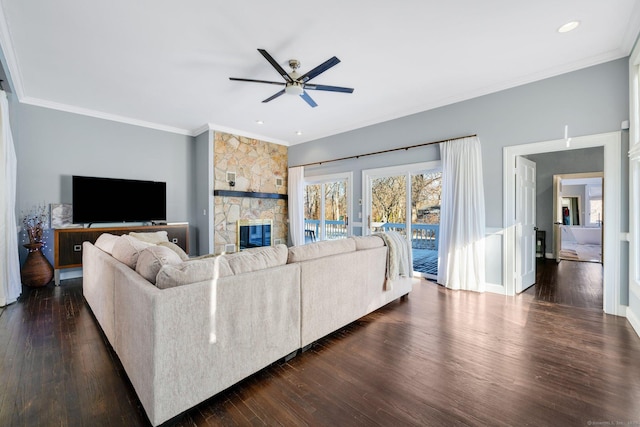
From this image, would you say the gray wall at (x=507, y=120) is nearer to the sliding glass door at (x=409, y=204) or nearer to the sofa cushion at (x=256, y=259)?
the sliding glass door at (x=409, y=204)

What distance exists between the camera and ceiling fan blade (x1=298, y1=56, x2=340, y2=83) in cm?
252

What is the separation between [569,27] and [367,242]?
9.09 feet

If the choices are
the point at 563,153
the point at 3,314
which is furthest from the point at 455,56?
the point at 3,314

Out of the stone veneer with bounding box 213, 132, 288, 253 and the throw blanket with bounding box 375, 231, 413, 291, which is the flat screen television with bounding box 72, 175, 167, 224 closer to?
the stone veneer with bounding box 213, 132, 288, 253

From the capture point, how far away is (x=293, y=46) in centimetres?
279

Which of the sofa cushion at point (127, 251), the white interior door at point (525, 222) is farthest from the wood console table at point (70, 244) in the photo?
the white interior door at point (525, 222)

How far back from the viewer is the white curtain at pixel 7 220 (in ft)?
10.3

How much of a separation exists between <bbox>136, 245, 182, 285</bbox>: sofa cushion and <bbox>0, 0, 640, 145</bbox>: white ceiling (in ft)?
6.63

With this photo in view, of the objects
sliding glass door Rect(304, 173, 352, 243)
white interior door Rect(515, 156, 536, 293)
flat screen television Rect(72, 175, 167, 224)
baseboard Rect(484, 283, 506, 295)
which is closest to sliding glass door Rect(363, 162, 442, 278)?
sliding glass door Rect(304, 173, 352, 243)

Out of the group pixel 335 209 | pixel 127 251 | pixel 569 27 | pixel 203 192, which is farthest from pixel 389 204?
pixel 127 251

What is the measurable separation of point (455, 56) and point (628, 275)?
9.64 feet

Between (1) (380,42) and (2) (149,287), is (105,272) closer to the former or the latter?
(2) (149,287)

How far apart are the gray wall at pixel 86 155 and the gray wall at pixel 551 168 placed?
7556mm

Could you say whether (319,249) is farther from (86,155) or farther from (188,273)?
(86,155)
